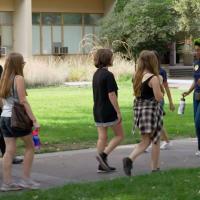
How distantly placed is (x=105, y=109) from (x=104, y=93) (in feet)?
0.77

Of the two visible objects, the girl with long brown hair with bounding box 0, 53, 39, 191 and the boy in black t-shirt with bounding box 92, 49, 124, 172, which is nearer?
the girl with long brown hair with bounding box 0, 53, 39, 191

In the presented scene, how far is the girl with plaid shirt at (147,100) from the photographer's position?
27.6 feet

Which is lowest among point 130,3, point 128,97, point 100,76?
point 128,97

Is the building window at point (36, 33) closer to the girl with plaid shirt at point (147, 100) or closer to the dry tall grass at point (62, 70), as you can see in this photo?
the dry tall grass at point (62, 70)

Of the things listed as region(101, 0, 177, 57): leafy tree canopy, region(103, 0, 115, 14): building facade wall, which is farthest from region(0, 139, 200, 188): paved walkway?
region(103, 0, 115, 14): building facade wall

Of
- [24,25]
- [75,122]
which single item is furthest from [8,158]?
[24,25]

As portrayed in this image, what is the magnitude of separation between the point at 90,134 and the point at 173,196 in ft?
21.1

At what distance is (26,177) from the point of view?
802cm

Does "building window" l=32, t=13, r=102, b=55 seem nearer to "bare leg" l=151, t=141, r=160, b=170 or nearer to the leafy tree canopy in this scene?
the leafy tree canopy

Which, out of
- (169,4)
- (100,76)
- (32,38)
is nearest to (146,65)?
(100,76)

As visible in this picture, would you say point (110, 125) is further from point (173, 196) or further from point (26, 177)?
point (173, 196)

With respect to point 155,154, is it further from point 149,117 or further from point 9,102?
point 9,102

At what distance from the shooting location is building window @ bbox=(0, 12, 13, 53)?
45688 mm

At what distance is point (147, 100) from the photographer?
27.8 feet
